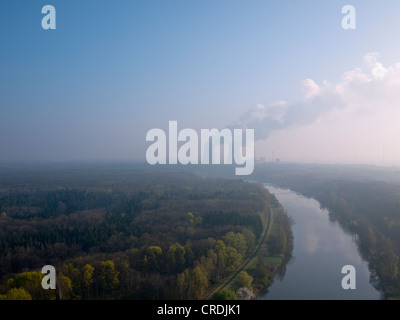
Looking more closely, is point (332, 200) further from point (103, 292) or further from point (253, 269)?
point (103, 292)

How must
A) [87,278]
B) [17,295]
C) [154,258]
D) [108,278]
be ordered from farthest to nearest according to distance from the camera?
[154,258]
[108,278]
[87,278]
[17,295]

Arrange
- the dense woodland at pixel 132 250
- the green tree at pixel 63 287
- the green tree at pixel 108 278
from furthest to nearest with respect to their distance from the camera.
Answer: the green tree at pixel 108 278 → the dense woodland at pixel 132 250 → the green tree at pixel 63 287

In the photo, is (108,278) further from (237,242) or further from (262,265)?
(262,265)

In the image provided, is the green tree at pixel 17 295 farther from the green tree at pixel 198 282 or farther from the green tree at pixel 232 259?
the green tree at pixel 232 259

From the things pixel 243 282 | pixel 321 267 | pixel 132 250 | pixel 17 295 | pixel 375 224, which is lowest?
pixel 321 267

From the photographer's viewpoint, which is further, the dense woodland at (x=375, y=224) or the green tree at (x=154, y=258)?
the dense woodland at (x=375, y=224)

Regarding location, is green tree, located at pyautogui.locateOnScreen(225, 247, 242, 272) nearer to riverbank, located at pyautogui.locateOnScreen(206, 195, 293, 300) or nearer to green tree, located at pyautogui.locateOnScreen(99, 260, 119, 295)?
riverbank, located at pyautogui.locateOnScreen(206, 195, 293, 300)

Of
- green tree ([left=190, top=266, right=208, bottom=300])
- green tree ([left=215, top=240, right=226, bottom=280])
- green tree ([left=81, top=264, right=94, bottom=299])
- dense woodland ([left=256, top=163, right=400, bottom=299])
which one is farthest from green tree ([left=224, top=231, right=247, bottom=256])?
green tree ([left=81, top=264, right=94, bottom=299])

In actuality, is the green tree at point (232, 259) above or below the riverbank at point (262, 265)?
above

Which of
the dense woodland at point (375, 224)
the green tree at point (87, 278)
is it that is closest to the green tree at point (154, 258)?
the green tree at point (87, 278)

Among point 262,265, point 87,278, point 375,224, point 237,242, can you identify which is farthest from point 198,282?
point 375,224
